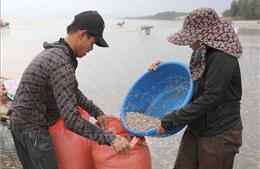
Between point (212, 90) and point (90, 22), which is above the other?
point (90, 22)

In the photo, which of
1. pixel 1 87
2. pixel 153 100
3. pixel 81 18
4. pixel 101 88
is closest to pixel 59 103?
pixel 81 18

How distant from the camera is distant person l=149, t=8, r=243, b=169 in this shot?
196cm

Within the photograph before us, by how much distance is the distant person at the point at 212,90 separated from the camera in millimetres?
1957

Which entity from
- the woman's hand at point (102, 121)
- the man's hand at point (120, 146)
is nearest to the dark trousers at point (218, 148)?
the man's hand at point (120, 146)

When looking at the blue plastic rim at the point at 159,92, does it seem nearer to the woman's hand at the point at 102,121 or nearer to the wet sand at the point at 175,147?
the woman's hand at the point at 102,121

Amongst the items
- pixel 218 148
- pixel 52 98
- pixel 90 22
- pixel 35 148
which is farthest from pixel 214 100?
pixel 35 148

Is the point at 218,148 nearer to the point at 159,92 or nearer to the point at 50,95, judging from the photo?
the point at 159,92

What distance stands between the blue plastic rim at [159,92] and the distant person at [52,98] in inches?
24.2

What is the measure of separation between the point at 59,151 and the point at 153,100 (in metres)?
0.99

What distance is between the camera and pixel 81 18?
195cm

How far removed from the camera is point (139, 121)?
2496 millimetres

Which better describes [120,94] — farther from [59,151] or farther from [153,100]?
[59,151]

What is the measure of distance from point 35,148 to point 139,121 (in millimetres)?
814

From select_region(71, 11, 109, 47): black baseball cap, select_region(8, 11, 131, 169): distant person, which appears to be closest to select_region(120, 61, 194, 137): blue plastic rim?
select_region(8, 11, 131, 169): distant person
